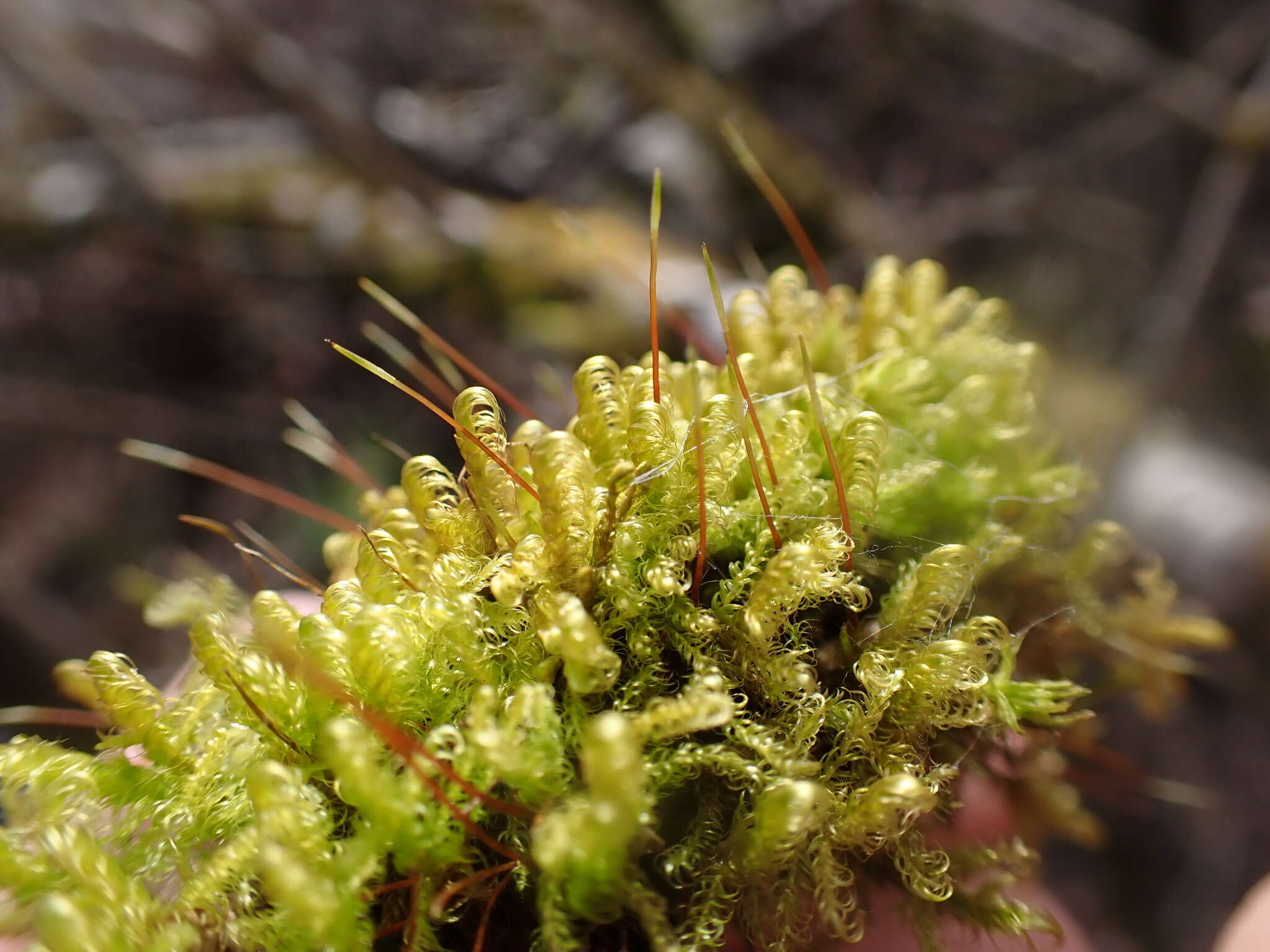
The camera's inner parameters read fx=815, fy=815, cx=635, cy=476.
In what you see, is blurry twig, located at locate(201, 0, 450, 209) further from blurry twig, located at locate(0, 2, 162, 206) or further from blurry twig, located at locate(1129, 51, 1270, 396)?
blurry twig, located at locate(1129, 51, 1270, 396)

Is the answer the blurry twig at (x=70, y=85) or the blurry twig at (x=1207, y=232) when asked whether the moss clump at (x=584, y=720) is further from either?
the blurry twig at (x=70, y=85)

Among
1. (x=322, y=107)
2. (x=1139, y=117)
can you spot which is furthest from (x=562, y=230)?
(x=1139, y=117)

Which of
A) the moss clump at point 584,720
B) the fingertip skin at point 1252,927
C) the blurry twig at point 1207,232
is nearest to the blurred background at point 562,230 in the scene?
the blurry twig at point 1207,232

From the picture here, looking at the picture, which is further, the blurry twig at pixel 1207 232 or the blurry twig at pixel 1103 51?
the blurry twig at pixel 1103 51

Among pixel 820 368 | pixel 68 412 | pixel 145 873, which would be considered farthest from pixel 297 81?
pixel 145 873

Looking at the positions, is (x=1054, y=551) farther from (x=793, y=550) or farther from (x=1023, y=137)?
(x=1023, y=137)

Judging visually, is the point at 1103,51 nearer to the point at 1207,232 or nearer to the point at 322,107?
the point at 1207,232

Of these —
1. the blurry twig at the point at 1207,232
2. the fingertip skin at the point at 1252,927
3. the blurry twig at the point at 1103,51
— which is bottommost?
the fingertip skin at the point at 1252,927
